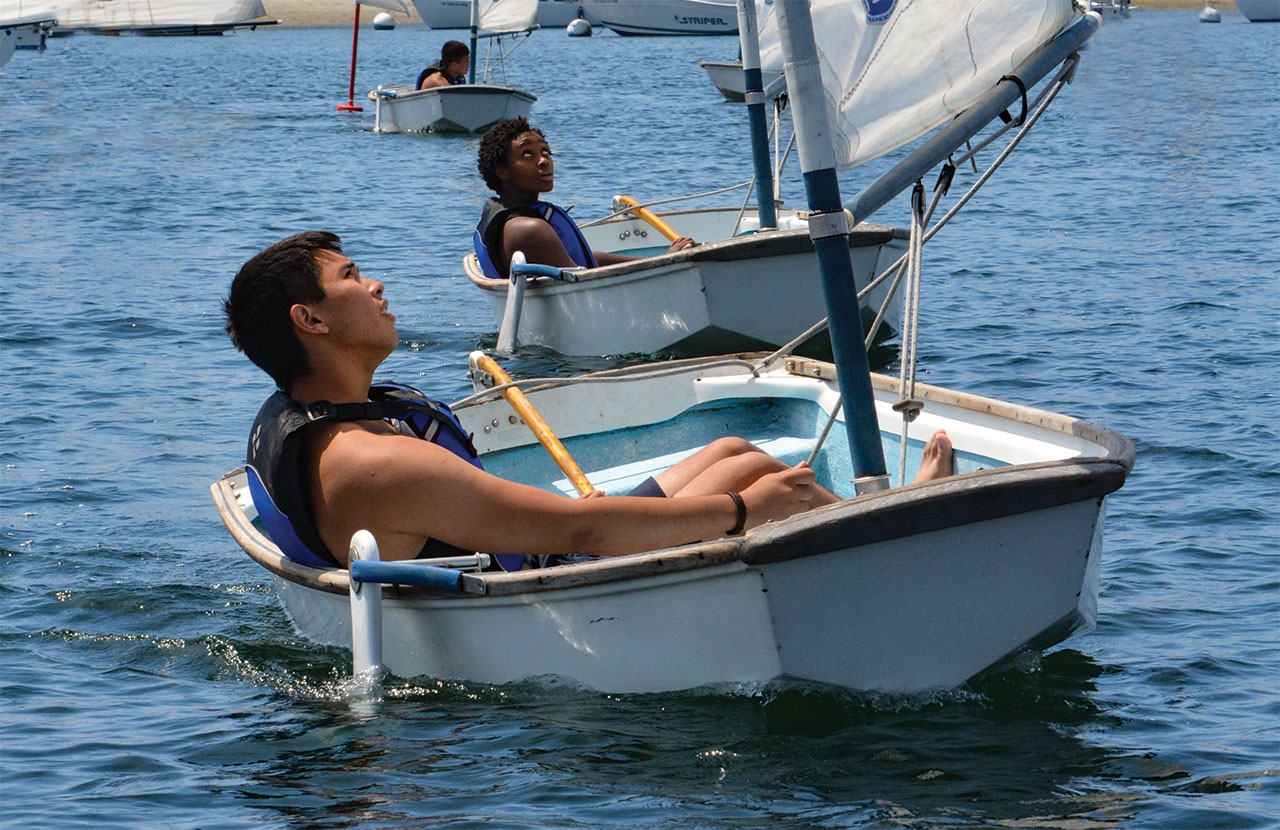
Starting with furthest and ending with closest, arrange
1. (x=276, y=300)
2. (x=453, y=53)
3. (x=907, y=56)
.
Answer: (x=453, y=53)
(x=907, y=56)
(x=276, y=300)

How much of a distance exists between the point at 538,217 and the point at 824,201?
17.7 ft

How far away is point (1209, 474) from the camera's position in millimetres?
7270

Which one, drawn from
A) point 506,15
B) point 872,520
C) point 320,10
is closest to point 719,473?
point 872,520

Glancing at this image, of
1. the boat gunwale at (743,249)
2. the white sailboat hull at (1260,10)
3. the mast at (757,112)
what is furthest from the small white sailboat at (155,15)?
the white sailboat hull at (1260,10)

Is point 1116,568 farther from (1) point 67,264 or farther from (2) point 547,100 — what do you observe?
(2) point 547,100

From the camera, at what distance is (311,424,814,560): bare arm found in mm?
4059

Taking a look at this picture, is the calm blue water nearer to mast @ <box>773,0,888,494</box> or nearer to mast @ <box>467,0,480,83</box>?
mast @ <box>773,0,888,494</box>

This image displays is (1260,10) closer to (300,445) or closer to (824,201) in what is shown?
(824,201)

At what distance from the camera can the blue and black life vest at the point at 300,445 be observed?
4.23m

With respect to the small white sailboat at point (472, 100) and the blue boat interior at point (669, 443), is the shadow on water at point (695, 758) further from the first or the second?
the small white sailboat at point (472, 100)

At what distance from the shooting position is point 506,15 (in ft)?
86.2

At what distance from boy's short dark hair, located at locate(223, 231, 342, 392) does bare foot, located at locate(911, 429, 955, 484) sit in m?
1.88

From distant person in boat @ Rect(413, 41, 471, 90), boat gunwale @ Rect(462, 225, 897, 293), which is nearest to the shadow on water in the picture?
boat gunwale @ Rect(462, 225, 897, 293)

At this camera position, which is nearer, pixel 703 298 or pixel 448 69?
pixel 703 298
